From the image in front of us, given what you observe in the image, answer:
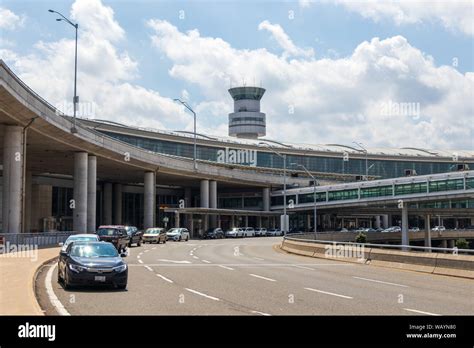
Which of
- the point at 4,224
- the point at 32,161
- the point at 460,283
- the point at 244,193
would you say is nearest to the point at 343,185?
the point at 244,193

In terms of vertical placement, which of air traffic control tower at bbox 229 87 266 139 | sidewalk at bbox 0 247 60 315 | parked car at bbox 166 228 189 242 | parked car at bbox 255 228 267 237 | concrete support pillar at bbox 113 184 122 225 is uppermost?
air traffic control tower at bbox 229 87 266 139

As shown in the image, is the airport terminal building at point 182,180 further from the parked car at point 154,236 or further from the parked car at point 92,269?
the parked car at point 92,269

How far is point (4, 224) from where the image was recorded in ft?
158

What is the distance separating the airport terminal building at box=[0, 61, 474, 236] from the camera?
50156 mm

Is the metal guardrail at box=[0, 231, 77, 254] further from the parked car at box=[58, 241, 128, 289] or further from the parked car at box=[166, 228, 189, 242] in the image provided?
the parked car at box=[166, 228, 189, 242]

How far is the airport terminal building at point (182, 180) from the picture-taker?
1975 inches

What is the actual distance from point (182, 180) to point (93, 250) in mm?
85457

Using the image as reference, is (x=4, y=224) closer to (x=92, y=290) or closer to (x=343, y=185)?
(x=92, y=290)

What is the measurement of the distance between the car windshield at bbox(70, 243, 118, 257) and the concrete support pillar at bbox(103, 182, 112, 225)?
84763 millimetres

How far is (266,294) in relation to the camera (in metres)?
17.6

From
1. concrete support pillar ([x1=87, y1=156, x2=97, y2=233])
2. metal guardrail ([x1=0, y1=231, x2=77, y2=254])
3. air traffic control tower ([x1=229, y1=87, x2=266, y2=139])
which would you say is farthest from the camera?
air traffic control tower ([x1=229, y1=87, x2=266, y2=139])

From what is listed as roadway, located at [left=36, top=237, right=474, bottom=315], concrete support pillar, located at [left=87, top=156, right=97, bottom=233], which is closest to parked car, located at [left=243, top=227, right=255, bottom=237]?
concrete support pillar, located at [left=87, top=156, right=97, bottom=233]
